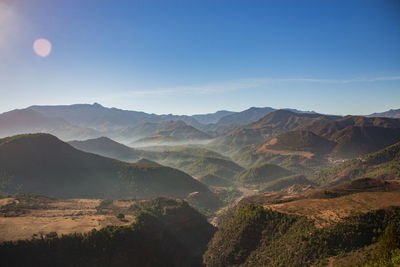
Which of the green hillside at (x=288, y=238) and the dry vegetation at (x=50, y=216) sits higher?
the dry vegetation at (x=50, y=216)

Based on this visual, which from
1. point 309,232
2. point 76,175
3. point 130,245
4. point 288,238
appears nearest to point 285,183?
point 288,238

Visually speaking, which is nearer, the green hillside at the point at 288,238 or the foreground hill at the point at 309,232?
the foreground hill at the point at 309,232

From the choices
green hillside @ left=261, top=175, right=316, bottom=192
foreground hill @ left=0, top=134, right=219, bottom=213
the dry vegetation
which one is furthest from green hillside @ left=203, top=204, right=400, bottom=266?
green hillside @ left=261, top=175, right=316, bottom=192

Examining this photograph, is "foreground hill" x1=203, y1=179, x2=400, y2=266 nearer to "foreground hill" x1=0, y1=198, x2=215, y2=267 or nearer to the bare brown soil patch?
the bare brown soil patch

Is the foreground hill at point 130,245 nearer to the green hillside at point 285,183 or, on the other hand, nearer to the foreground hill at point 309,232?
the foreground hill at point 309,232

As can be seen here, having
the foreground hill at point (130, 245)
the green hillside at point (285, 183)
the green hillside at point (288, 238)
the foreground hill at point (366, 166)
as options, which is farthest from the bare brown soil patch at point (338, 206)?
the green hillside at point (285, 183)

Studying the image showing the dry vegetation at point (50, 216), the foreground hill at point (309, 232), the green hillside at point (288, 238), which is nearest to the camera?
the foreground hill at point (309, 232)

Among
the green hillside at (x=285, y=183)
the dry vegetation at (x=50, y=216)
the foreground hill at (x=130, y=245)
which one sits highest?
the dry vegetation at (x=50, y=216)
